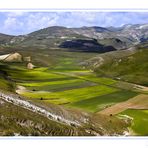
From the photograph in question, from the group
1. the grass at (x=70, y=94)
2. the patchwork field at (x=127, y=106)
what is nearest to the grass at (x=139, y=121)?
the patchwork field at (x=127, y=106)

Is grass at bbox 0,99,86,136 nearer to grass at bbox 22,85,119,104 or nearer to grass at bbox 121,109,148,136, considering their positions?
grass at bbox 121,109,148,136

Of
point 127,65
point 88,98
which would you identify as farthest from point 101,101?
point 127,65

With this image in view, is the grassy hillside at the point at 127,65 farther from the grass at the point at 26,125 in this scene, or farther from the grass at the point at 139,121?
the grass at the point at 26,125

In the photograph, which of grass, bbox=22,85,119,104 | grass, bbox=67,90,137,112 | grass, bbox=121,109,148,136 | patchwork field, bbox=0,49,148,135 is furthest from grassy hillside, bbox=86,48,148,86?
grass, bbox=121,109,148,136

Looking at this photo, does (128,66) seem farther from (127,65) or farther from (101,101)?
(101,101)

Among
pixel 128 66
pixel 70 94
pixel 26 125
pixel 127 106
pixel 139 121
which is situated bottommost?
pixel 128 66

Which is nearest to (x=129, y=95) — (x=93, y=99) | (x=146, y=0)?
(x=93, y=99)
